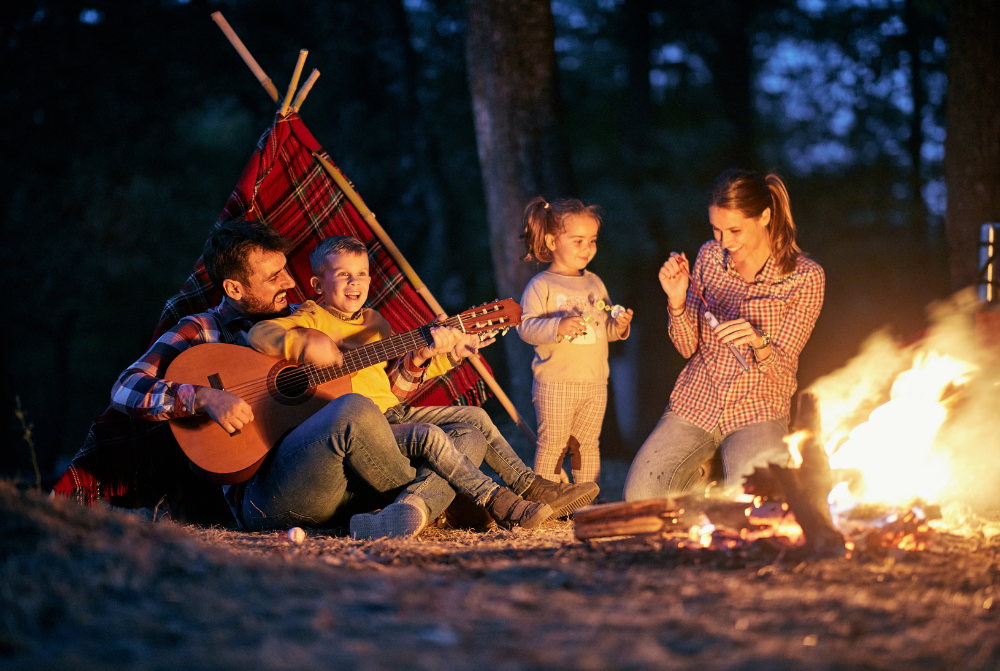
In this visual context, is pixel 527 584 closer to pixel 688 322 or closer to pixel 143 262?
pixel 688 322

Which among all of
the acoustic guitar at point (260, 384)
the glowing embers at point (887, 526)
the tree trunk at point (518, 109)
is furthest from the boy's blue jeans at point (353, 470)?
the tree trunk at point (518, 109)

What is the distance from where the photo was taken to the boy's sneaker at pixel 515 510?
12.8ft

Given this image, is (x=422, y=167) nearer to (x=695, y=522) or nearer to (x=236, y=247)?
(x=236, y=247)

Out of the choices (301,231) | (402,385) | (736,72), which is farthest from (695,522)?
(736,72)

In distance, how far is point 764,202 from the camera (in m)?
4.29

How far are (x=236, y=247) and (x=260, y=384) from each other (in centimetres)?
77

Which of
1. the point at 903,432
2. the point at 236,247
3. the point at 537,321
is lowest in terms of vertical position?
the point at 903,432

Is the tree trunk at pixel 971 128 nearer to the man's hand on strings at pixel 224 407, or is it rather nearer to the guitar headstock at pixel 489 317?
the guitar headstock at pixel 489 317

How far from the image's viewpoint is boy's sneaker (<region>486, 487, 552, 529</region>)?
3.91 metres

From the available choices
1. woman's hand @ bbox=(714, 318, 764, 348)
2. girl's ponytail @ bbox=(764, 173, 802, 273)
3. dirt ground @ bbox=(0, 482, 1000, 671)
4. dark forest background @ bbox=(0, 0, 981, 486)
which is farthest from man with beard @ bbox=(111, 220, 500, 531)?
dark forest background @ bbox=(0, 0, 981, 486)

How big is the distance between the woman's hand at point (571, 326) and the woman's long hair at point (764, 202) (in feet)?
3.17

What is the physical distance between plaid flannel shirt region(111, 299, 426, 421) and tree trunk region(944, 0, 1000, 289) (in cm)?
449

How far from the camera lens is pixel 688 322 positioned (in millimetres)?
4496

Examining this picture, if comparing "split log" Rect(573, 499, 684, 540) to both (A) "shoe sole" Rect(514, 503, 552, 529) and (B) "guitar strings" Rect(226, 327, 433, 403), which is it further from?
(B) "guitar strings" Rect(226, 327, 433, 403)
